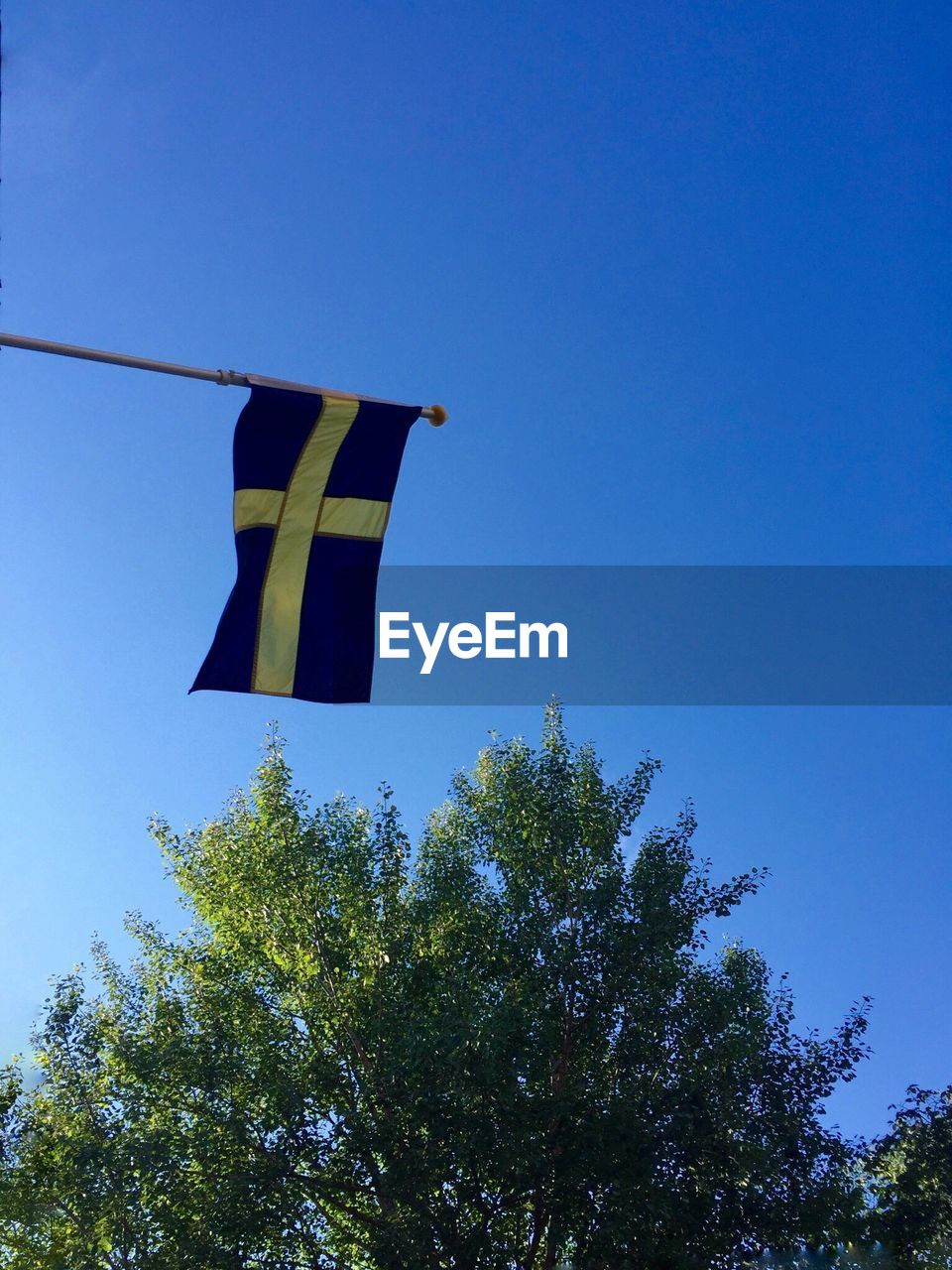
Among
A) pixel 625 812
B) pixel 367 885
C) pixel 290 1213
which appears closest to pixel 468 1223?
pixel 290 1213

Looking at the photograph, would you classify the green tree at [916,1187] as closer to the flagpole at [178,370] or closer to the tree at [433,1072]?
the tree at [433,1072]

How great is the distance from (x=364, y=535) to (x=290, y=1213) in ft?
41.9

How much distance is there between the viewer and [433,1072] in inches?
684

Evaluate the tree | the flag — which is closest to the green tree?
the tree

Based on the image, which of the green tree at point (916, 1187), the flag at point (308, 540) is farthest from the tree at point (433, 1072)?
the flag at point (308, 540)

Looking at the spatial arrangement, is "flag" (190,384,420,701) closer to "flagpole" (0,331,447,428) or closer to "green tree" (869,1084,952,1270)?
"flagpole" (0,331,447,428)

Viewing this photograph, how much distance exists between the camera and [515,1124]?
17500 millimetres

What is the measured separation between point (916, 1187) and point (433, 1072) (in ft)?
36.7

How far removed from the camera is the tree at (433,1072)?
17375 millimetres

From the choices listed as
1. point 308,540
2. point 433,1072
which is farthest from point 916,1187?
point 308,540

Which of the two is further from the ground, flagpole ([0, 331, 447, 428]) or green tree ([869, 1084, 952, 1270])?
flagpole ([0, 331, 447, 428])

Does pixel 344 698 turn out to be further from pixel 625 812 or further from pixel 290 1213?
pixel 625 812

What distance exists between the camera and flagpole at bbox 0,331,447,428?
8.18 m

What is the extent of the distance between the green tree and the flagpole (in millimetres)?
18005
